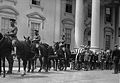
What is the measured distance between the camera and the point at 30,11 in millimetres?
29500

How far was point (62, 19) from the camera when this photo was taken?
33344mm

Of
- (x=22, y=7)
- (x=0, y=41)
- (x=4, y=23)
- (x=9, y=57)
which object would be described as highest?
(x=22, y=7)

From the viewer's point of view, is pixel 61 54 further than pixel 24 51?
Yes

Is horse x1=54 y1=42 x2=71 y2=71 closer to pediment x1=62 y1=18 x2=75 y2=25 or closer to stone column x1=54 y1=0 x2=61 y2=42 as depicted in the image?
stone column x1=54 y1=0 x2=61 y2=42

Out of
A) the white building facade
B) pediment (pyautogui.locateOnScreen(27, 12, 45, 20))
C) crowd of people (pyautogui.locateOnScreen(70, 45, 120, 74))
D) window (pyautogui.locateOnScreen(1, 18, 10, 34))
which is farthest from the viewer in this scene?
pediment (pyautogui.locateOnScreen(27, 12, 45, 20))

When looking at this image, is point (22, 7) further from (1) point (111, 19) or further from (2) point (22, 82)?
(2) point (22, 82)

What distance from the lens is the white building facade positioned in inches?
1110

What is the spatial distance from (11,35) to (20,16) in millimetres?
15720

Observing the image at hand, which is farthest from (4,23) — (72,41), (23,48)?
(23,48)

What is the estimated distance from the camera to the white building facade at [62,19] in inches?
1110

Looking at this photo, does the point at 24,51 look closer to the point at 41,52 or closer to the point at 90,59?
the point at 41,52

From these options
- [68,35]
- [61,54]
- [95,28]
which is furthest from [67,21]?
[61,54]

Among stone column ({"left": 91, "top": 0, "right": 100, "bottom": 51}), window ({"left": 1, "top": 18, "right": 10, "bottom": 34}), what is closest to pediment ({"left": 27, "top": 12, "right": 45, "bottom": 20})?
window ({"left": 1, "top": 18, "right": 10, "bottom": 34})

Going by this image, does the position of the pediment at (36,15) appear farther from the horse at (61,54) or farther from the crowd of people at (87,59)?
the horse at (61,54)
